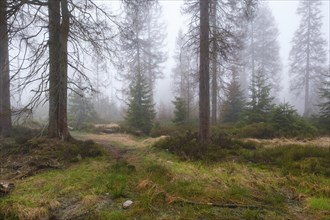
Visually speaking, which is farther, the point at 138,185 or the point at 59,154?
the point at 59,154

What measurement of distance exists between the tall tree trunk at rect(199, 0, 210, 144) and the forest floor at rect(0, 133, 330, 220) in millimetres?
2104

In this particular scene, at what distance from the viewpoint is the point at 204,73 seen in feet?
33.9

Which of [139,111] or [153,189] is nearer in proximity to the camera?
[153,189]

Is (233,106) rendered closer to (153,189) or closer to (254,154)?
(254,154)

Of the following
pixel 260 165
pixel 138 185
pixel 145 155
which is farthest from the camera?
pixel 145 155

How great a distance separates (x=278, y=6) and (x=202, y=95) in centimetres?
16801

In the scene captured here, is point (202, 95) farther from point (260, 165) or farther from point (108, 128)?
point (108, 128)

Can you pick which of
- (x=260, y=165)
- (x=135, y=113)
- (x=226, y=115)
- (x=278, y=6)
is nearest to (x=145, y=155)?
(x=260, y=165)

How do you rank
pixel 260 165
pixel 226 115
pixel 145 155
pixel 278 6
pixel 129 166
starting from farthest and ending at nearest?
pixel 278 6 < pixel 226 115 < pixel 145 155 < pixel 260 165 < pixel 129 166

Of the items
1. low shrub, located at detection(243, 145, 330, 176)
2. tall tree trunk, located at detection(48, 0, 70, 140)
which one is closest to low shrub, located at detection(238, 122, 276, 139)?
low shrub, located at detection(243, 145, 330, 176)

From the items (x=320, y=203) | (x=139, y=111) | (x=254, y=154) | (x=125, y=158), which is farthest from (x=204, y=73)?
(x=139, y=111)

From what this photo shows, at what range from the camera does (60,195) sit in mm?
5844

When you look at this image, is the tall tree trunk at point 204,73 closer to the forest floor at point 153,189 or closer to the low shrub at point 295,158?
the low shrub at point 295,158

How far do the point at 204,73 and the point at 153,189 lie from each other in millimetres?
5552
